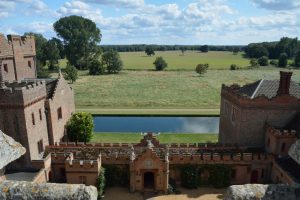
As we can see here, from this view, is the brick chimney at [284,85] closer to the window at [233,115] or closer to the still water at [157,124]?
the window at [233,115]

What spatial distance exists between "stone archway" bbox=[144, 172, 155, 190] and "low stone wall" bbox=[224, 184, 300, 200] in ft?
71.2

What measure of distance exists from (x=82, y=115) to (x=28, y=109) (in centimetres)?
906

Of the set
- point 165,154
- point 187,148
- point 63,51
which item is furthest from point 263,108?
point 63,51

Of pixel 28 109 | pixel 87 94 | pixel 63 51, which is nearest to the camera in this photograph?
pixel 28 109

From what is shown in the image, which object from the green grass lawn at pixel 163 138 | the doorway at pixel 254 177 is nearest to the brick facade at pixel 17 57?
the green grass lawn at pixel 163 138

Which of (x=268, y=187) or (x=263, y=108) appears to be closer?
(x=268, y=187)

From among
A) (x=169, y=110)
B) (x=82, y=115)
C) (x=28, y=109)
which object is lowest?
(x=169, y=110)

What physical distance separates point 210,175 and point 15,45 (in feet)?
94.0

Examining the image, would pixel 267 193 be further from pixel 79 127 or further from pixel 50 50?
pixel 50 50

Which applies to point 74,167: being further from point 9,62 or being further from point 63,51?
point 63,51

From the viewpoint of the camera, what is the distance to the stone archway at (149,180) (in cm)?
2745

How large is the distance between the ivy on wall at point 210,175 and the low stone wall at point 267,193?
21.3 meters

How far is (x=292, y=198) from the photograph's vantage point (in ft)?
21.2

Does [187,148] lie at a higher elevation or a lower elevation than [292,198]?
lower
